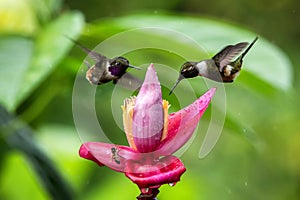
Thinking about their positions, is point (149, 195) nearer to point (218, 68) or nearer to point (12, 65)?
point (218, 68)

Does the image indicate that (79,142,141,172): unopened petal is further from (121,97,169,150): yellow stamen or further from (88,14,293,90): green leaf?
(88,14,293,90): green leaf

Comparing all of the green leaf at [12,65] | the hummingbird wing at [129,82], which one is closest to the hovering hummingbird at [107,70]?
the hummingbird wing at [129,82]

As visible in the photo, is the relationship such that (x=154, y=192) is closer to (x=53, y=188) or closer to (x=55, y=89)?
(x=53, y=188)

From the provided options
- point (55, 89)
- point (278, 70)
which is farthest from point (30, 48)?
point (278, 70)

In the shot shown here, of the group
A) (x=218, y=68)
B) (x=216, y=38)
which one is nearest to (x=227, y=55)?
(x=218, y=68)

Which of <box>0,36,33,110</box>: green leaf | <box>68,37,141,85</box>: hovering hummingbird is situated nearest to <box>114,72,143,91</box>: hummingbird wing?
<box>68,37,141,85</box>: hovering hummingbird
